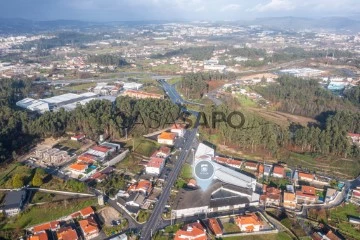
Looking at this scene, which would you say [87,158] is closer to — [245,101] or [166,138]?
[166,138]

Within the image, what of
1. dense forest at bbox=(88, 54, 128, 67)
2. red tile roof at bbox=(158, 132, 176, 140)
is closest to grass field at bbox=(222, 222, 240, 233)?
red tile roof at bbox=(158, 132, 176, 140)

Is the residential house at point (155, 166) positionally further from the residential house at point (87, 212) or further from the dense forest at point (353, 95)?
the dense forest at point (353, 95)

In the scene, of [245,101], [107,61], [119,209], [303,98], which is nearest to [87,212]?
[119,209]

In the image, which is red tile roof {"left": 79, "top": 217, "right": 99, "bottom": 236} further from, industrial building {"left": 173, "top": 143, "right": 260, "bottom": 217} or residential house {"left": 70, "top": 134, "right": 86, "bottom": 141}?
residential house {"left": 70, "top": 134, "right": 86, "bottom": 141}

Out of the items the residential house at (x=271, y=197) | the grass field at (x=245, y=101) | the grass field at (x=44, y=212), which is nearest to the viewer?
the grass field at (x=44, y=212)

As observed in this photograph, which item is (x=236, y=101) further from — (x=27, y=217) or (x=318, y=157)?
(x=27, y=217)

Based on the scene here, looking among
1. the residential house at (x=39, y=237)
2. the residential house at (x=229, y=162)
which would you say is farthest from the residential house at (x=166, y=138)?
the residential house at (x=39, y=237)
